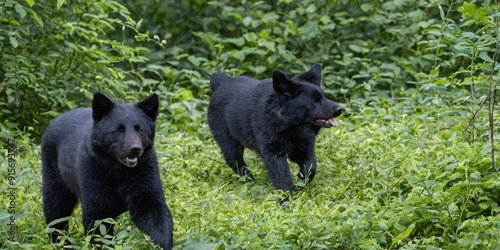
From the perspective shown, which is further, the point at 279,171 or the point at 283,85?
the point at 283,85

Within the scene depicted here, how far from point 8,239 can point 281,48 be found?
252 inches

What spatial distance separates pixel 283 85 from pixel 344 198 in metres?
1.23

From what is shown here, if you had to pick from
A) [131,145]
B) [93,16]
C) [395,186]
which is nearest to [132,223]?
[131,145]

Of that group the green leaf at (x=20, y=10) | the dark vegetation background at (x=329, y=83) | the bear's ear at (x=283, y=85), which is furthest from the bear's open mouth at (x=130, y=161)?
the green leaf at (x=20, y=10)

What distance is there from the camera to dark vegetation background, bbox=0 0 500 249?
550 centimetres

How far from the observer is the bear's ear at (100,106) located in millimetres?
5629

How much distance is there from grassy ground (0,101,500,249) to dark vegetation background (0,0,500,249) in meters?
0.02

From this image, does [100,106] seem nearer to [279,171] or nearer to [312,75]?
Answer: [279,171]

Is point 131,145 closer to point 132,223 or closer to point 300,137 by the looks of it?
point 132,223

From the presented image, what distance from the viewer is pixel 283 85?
292 inches

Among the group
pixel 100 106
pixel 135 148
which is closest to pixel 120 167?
pixel 135 148

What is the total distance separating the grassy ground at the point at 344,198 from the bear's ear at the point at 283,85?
0.77 metres

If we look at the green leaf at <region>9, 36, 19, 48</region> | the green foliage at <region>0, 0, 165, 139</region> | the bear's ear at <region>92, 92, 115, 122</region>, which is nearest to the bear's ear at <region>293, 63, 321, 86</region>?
the green foliage at <region>0, 0, 165, 139</region>

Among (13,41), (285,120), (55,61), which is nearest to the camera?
(285,120)
